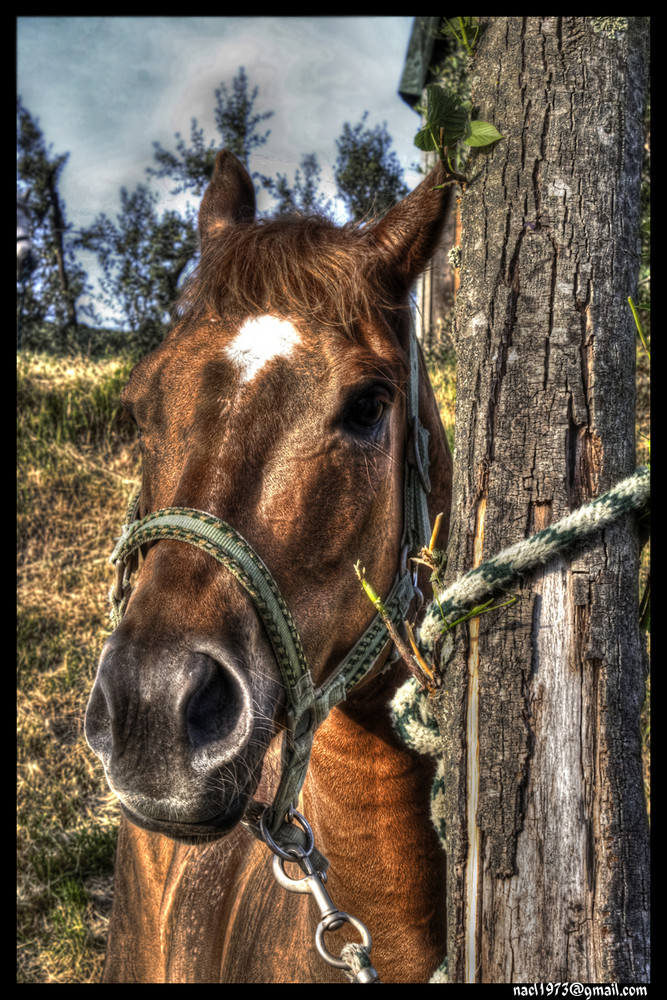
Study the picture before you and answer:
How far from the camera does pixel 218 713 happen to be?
3.73 ft

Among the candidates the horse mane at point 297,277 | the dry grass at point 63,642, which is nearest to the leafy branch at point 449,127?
the horse mane at point 297,277

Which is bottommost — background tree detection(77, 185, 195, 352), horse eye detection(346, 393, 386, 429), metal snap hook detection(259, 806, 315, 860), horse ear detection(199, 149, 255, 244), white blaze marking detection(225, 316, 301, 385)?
metal snap hook detection(259, 806, 315, 860)

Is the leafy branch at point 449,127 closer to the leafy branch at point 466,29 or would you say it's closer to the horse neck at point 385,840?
the leafy branch at point 466,29

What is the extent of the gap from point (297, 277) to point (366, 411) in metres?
0.35

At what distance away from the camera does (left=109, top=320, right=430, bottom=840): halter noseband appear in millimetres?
1235

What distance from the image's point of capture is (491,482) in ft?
3.71

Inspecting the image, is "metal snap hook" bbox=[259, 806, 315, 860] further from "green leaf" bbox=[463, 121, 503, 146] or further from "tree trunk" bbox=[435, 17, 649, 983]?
"green leaf" bbox=[463, 121, 503, 146]

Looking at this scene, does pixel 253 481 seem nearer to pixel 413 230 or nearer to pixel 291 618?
pixel 291 618

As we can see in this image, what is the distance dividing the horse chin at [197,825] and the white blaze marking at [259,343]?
832 millimetres

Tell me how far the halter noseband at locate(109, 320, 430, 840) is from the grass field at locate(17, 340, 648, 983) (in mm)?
1933

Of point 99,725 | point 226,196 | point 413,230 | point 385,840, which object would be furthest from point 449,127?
point 385,840

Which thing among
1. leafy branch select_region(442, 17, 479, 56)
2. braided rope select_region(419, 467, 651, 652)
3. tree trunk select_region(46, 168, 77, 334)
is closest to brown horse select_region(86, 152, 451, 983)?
leafy branch select_region(442, 17, 479, 56)
